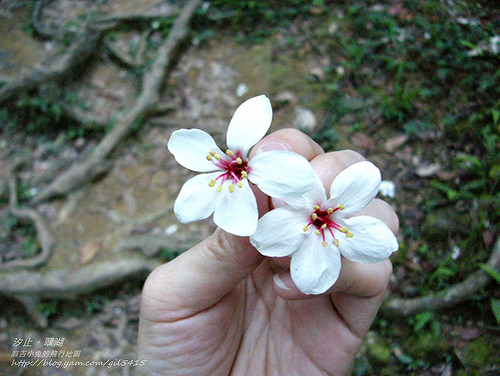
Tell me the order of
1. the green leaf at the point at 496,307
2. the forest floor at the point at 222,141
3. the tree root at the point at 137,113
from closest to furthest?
the green leaf at the point at 496,307
the forest floor at the point at 222,141
the tree root at the point at 137,113

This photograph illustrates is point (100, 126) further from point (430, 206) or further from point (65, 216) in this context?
point (430, 206)

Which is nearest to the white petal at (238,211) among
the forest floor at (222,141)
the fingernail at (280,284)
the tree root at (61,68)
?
the fingernail at (280,284)

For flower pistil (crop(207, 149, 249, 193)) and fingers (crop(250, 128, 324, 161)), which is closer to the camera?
flower pistil (crop(207, 149, 249, 193))

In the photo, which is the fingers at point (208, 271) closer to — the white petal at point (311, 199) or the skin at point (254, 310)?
the skin at point (254, 310)

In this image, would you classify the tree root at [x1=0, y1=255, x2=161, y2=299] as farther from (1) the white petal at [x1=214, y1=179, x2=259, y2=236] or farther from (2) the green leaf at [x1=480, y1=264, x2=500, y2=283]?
(2) the green leaf at [x1=480, y1=264, x2=500, y2=283]

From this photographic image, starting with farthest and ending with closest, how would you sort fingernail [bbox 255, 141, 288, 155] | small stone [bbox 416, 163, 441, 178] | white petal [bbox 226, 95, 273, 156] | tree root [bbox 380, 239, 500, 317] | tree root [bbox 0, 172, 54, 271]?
tree root [bbox 0, 172, 54, 271] < small stone [bbox 416, 163, 441, 178] < tree root [bbox 380, 239, 500, 317] < fingernail [bbox 255, 141, 288, 155] < white petal [bbox 226, 95, 273, 156]

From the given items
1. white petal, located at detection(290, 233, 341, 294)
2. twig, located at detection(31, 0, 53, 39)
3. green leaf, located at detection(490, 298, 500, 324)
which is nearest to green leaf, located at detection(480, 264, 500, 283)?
green leaf, located at detection(490, 298, 500, 324)
